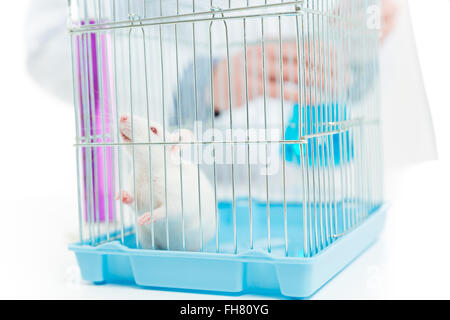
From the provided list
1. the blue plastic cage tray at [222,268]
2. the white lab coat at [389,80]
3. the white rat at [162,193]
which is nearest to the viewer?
the blue plastic cage tray at [222,268]

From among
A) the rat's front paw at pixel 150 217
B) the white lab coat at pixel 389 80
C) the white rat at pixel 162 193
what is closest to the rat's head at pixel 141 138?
the white rat at pixel 162 193

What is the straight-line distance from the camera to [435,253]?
49.5 inches

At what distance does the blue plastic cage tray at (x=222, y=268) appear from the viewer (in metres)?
0.92

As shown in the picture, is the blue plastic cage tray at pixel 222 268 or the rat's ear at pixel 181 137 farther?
the rat's ear at pixel 181 137

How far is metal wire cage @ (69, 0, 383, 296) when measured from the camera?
97cm

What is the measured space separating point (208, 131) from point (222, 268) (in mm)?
339

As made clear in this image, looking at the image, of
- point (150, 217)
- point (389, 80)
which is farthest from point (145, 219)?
point (389, 80)

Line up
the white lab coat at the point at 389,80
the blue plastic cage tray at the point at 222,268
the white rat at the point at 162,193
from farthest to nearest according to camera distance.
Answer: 1. the white lab coat at the point at 389,80
2. the white rat at the point at 162,193
3. the blue plastic cage tray at the point at 222,268

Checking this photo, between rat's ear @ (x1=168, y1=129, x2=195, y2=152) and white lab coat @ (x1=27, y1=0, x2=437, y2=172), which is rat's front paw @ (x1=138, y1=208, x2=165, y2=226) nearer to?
rat's ear @ (x1=168, y1=129, x2=195, y2=152)

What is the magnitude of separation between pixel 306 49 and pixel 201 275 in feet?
1.57

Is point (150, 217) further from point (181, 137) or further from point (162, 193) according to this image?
point (181, 137)

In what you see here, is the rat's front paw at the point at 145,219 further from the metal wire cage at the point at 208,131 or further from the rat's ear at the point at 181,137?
the rat's ear at the point at 181,137

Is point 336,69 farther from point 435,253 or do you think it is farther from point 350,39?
point 435,253

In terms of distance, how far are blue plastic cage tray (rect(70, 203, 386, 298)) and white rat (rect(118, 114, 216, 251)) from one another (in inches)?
2.2
